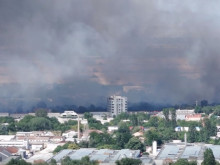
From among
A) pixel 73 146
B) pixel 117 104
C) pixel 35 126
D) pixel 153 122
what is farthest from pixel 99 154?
pixel 117 104

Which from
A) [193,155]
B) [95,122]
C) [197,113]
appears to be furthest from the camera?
[197,113]

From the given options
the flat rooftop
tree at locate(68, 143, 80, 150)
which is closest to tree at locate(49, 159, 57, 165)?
the flat rooftop

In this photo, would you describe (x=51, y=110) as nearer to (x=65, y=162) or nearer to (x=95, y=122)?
(x=95, y=122)

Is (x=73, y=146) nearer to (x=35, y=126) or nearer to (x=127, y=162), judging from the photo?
(x=127, y=162)

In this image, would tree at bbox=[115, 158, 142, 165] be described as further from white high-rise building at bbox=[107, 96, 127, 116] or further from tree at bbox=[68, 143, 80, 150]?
white high-rise building at bbox=[107, 96, 127, 116]

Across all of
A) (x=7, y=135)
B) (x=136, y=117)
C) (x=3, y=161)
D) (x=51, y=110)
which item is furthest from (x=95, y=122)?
(x=3, y=161)

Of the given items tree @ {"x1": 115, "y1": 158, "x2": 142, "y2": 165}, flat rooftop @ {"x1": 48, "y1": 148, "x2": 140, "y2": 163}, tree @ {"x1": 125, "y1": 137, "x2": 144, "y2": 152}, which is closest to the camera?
tree @ {"x1": 115, "y1": 158, "x2": 142, "y2": 165}

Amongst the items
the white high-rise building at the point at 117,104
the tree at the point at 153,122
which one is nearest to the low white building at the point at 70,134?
the tree at the point at 153,122

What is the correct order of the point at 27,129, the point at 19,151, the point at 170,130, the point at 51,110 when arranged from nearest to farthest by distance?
1. the point at 19,151
2. the point at 170,130
3. the point at 27,129
4. the point at 51,110
